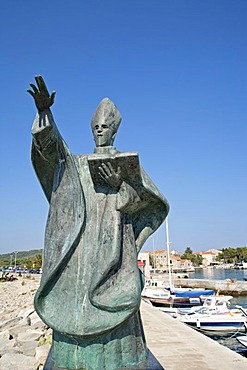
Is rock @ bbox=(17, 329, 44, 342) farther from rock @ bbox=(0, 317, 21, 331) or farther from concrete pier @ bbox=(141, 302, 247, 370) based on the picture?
rock @ bbox=(0, 317, 21, 331)

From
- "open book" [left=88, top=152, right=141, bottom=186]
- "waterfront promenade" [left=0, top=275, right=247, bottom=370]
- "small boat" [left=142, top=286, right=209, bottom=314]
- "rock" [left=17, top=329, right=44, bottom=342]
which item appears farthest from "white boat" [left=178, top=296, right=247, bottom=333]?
"open book" [left=88, top=152, right=141, bottom=186]

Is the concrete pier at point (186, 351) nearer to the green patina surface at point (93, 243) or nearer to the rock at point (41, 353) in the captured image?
the rock at point (41, 353)

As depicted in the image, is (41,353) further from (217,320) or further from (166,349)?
(217,320)

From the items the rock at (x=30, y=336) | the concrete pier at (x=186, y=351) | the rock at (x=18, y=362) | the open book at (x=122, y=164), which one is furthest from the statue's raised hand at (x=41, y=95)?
the rock at (x=30, y=336)

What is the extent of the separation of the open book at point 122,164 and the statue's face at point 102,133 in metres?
0.23

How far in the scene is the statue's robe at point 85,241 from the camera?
2.98 metres

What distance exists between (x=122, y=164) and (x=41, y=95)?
0.82m

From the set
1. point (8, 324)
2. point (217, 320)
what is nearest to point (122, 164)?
point (8, 324)

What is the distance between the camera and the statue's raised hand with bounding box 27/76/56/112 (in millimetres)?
2854

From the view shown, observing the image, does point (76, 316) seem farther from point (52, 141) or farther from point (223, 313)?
point (223, 313)

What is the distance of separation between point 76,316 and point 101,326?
21 centimetres

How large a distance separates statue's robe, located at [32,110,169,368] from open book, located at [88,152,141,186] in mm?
76

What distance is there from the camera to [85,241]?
3211mm

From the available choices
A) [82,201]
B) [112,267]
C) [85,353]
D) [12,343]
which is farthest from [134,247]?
[12,343]
